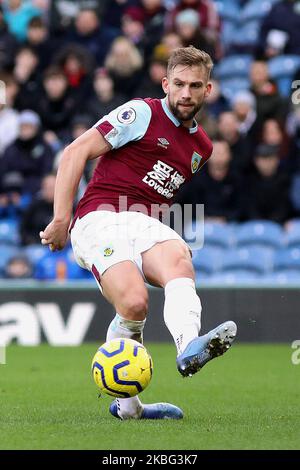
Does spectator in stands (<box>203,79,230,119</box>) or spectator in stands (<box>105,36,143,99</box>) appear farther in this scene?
spectator in stands (<box>105,36,143,99</box>)

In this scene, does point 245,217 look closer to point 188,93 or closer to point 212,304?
point 212,304

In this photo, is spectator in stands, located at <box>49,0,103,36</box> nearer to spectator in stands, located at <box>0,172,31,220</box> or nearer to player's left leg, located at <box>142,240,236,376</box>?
spectator in stands, located at <box>0,172,31,220</box>

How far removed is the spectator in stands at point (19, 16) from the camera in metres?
17.0

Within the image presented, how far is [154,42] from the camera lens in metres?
16.1

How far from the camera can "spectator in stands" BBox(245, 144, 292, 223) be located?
13.7 meters

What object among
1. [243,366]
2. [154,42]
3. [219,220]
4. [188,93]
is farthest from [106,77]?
[188,93]

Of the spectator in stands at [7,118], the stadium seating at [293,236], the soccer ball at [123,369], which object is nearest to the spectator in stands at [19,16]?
the spectator in stands at [7,118]

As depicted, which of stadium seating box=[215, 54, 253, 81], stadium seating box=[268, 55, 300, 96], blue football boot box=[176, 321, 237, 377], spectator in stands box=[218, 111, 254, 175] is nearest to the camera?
blue football boot box=[176, 321, 237, 377]

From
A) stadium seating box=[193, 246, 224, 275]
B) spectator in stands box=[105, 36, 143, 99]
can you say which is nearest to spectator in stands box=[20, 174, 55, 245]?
stadium seating box=[193, 246, 224, 275]

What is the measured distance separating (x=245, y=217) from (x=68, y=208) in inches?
304

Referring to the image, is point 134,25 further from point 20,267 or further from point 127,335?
point 127,335

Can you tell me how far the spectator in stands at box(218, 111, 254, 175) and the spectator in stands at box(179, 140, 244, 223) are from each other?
0.18 metres

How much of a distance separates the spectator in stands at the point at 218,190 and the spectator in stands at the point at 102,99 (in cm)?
187
